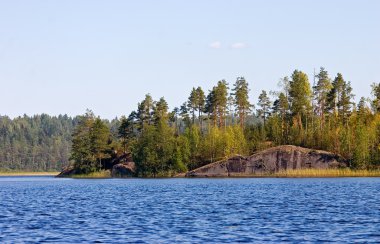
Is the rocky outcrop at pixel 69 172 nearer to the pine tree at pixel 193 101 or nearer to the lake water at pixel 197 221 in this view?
the pine tree at pixel 193 101

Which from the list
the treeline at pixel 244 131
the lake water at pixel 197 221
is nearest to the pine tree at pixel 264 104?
the treeline at pixel 244 131

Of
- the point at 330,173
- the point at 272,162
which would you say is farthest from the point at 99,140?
the point at 330,173

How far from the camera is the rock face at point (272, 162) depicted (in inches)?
5418

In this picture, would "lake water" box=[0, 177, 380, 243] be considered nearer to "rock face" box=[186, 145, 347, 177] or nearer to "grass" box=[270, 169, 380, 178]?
"grass" box=[270, 169, 380, 178]

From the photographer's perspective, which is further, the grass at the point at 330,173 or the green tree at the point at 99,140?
the green tree at the point at 99,140

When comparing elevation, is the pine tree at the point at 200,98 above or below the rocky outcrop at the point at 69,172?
above

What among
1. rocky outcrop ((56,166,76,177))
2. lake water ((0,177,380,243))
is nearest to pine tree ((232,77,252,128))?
rocky outcrop ((56,166,76,177))

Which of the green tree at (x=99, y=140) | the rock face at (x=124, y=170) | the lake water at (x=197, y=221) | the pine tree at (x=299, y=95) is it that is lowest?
the lake water at (x=197, y=221)

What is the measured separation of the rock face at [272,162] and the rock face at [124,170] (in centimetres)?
1802

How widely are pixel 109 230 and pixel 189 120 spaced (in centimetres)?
14175

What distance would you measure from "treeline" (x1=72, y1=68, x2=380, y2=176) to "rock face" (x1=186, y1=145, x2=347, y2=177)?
342cm

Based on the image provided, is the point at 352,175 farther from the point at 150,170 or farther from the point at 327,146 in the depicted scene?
the point at 150,170

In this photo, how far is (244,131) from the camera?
A: 164375 mm

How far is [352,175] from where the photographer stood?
133875mm
